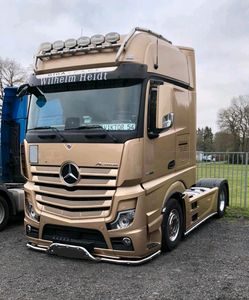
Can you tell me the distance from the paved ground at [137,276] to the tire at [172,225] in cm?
15

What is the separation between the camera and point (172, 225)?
21.4ft

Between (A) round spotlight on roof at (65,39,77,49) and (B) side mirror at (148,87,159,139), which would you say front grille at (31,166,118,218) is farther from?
(A) round spotlight on roof at (65,39,77,49)

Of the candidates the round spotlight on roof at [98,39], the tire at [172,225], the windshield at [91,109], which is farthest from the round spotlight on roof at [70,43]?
the tire at [172,225]

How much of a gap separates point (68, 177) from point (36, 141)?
0.85 meters

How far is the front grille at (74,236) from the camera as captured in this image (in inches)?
225

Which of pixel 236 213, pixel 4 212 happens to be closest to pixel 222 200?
pixel 236 213

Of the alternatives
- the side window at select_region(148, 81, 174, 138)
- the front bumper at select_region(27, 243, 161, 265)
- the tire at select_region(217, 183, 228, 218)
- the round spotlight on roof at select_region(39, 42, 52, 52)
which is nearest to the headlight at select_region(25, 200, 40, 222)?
the front bumper at select_region(27, 243, 161, 265)

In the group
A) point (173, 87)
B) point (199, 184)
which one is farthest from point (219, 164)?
→ point (173, 87)

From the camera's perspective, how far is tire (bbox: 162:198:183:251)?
20.4 ft

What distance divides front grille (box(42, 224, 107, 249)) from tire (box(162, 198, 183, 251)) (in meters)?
1.07

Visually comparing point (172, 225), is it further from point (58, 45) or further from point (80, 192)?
point (58, 45)

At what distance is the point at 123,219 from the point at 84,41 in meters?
2.75

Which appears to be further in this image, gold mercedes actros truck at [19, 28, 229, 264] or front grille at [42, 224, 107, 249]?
front grille at [42, 224, 107, 249]

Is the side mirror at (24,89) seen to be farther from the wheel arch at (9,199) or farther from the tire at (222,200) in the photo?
the tire at (222,200)
